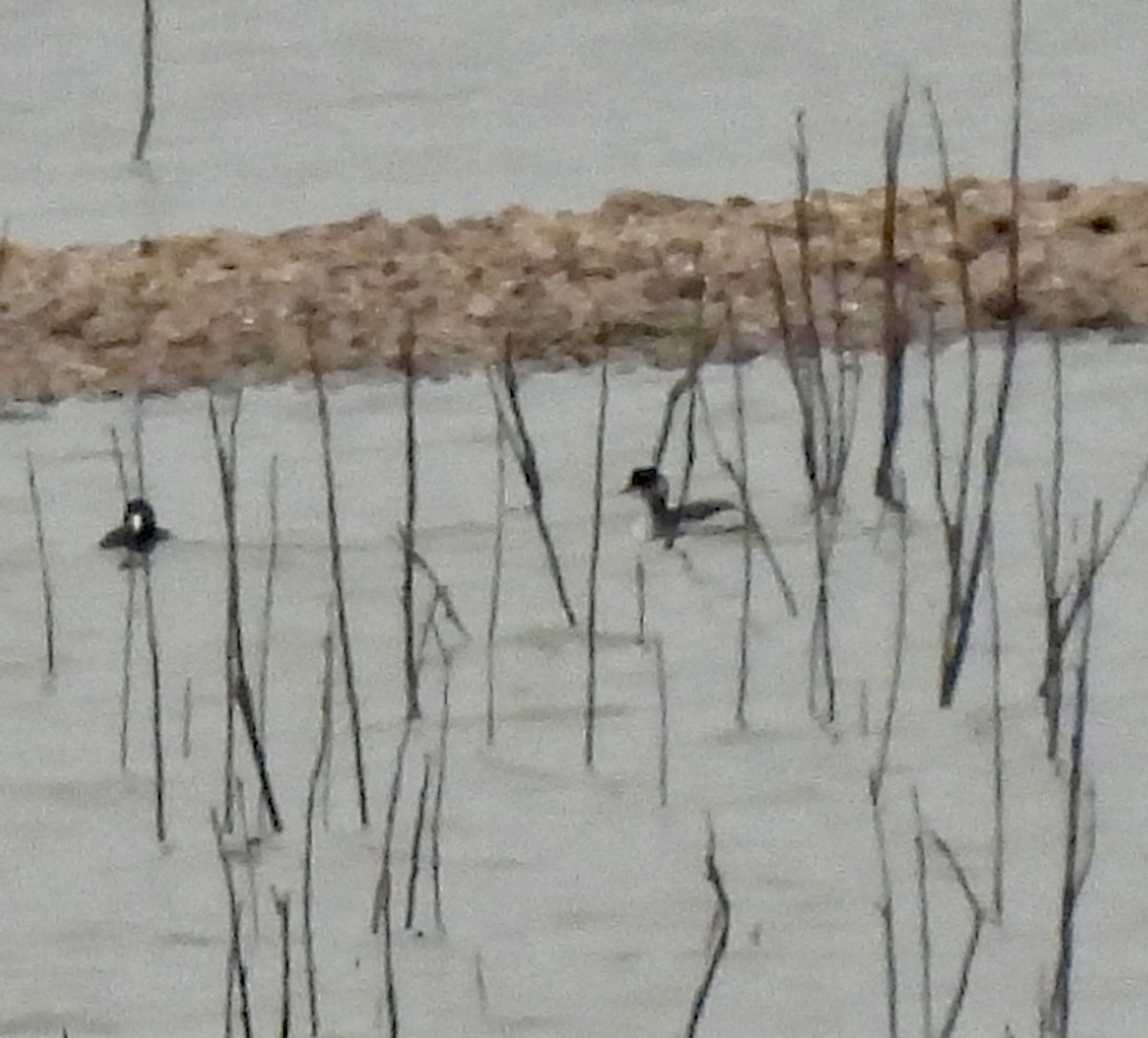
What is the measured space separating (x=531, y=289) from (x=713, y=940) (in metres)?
2.77

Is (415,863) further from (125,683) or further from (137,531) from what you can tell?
(137,531)

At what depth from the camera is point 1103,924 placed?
10.1 feet

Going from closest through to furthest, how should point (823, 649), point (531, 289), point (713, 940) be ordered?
point (713, 940) → point (823, 649) → point (531, 289)

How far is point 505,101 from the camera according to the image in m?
8.04

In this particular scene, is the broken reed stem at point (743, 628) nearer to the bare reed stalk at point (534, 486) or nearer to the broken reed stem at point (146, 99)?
the bare reed stalk at point (534, 486)

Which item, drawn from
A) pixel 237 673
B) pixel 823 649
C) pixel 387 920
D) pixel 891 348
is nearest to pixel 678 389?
pixel 891 348

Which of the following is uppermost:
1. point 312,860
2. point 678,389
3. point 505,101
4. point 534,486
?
point 505,101

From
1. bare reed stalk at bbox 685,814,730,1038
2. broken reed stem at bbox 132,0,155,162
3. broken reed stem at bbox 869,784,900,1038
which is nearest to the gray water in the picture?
broken reed stem at bbox 132,0,155,162

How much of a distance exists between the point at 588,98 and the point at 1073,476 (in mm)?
3652

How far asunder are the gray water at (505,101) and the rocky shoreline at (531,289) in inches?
28.6

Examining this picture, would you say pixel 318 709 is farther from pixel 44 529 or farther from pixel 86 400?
pixel 86 400

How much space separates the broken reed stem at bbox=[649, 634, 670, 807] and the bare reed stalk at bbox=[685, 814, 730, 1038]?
10cm

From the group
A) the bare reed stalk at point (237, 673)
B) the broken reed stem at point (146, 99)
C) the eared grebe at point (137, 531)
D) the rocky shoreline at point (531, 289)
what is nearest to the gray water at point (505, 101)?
the broken reed stem at point (146, 99)

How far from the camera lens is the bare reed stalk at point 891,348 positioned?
159 inches
